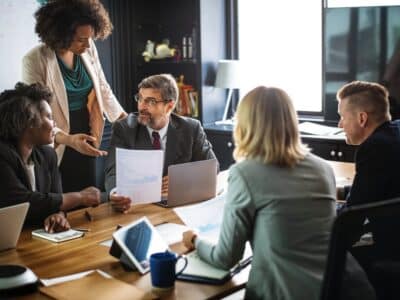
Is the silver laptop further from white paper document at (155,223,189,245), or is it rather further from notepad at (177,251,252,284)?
notepad at (177,251,252,284)

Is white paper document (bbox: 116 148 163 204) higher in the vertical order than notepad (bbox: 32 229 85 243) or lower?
higher

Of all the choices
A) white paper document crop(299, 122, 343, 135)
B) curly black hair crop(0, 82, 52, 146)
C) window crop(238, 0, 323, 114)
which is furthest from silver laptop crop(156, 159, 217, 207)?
window crop(238, 0, 323, 114)

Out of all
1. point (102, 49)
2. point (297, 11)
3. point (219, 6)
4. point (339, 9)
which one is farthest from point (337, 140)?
point (102, 49)

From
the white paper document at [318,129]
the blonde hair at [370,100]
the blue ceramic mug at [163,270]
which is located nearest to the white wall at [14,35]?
the white paper document at [318,129]

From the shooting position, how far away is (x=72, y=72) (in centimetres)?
360

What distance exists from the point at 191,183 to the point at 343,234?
131cm

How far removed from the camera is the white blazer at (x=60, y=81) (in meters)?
3.46

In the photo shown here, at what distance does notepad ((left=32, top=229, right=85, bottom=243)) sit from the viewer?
89.7 inches

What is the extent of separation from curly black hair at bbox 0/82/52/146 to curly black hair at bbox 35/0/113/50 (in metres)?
0.88

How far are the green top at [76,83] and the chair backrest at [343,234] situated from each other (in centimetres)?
243

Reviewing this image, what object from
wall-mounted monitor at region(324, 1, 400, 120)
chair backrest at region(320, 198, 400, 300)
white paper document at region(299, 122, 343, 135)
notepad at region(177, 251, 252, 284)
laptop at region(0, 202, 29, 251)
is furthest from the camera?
white paper document at region(299, 122, 343, 135)

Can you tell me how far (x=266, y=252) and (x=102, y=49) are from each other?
3677 mm

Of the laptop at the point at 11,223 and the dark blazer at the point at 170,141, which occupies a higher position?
the dark blazer at the point at 170,141

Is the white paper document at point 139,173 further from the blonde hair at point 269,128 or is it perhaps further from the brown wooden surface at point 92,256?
the blonde hair at point 269,128
